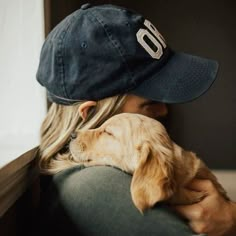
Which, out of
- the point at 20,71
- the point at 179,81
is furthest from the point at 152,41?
the point at 20,71

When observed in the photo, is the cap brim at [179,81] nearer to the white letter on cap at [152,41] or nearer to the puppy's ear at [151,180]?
the white letter on cap at [152,41]

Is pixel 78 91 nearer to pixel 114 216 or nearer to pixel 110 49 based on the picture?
pixel 110 49

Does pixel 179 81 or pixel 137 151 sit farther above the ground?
pixel 179 81

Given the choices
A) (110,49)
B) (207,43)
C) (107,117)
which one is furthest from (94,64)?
(207,43)

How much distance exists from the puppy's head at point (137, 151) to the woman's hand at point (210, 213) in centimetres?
11

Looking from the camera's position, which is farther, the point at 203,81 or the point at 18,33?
the point at 18,33

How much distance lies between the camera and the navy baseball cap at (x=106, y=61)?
0.96 m

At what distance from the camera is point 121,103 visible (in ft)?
3.36

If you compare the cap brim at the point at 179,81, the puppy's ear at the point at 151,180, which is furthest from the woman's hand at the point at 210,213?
the cap brim at the point at 179,81

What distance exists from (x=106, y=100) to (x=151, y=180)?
10.2 inches

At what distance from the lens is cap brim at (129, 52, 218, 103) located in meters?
1.02

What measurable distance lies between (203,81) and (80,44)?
1.20ft

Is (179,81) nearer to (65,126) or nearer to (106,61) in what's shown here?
(106,61)

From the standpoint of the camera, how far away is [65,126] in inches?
41.6
